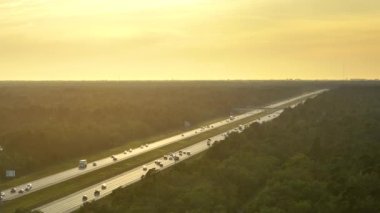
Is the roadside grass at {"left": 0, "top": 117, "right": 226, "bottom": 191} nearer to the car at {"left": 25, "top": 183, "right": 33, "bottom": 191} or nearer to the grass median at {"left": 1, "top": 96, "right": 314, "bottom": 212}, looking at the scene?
the car at {"left": 25, "top": 183, "right": 33, "bottom": 191}

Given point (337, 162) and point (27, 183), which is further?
point (27, 183)

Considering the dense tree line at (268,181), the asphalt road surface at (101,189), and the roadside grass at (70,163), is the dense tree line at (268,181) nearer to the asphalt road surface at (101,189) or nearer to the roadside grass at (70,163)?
the asphalt road surface at (101,189)

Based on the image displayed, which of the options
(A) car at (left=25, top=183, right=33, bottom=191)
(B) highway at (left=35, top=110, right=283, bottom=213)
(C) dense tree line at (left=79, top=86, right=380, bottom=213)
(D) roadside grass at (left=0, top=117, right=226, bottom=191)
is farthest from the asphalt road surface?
(D) roadside grass at (left=0, top=117, right=226, bottom=191)

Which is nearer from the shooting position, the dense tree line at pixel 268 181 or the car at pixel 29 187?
the dense tree line at pixel 268 181

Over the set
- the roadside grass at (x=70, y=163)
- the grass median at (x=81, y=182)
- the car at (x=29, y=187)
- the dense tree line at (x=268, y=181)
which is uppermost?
the dense tree line at (x=268, y=181)

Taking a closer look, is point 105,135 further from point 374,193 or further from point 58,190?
point 374,193

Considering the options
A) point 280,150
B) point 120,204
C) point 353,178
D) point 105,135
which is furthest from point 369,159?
point 105,135

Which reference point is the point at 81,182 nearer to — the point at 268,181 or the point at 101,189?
the point at 101,189

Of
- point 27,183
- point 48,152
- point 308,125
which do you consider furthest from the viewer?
point 308,125

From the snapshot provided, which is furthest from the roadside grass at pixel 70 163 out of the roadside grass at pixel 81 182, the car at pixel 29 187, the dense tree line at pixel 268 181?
the dense tree line at pixel 268 181
